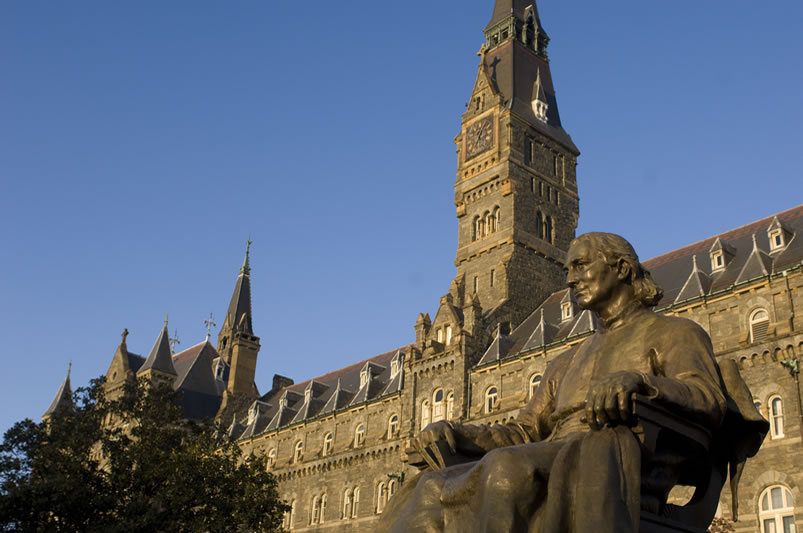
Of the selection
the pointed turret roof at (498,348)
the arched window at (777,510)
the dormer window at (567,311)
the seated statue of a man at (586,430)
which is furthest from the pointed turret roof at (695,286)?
the seated statue of a man at (586,430)

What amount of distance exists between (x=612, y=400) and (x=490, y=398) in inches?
1576

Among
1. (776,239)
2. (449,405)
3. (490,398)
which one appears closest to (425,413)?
(449,405)

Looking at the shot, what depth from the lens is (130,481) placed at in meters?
28.9

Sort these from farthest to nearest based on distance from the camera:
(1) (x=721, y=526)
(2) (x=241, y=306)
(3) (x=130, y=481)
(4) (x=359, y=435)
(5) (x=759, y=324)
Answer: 1. (2) (x=241, y=306)
2. (4) (x=359, y=435)
3. (5) (x=759, y=324)
4. (3) (x=130, y=481)
5. (1) (x=721, y=526)

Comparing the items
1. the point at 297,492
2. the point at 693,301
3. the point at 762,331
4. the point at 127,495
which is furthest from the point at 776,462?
the point at 297,492

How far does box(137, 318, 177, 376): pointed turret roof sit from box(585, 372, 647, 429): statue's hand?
6867 cm

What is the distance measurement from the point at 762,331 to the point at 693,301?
3194mm

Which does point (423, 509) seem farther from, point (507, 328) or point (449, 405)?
point (507, 328)

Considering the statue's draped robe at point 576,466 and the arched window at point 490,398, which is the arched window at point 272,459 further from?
the statue's draped robe at point 576,466

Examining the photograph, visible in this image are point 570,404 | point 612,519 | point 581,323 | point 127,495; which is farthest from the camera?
point 581,323

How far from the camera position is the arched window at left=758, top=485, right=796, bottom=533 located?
101 feet

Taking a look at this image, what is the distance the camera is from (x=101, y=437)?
3158 centimetres

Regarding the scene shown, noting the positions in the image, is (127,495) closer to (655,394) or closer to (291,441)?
(655,394)

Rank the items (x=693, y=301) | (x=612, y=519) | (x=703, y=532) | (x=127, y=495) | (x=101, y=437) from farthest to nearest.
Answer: (x=693, y=301)
(x=101, y=437)
(x=127, y=495)
(x=703, y=532)
(x=612, y=519)
